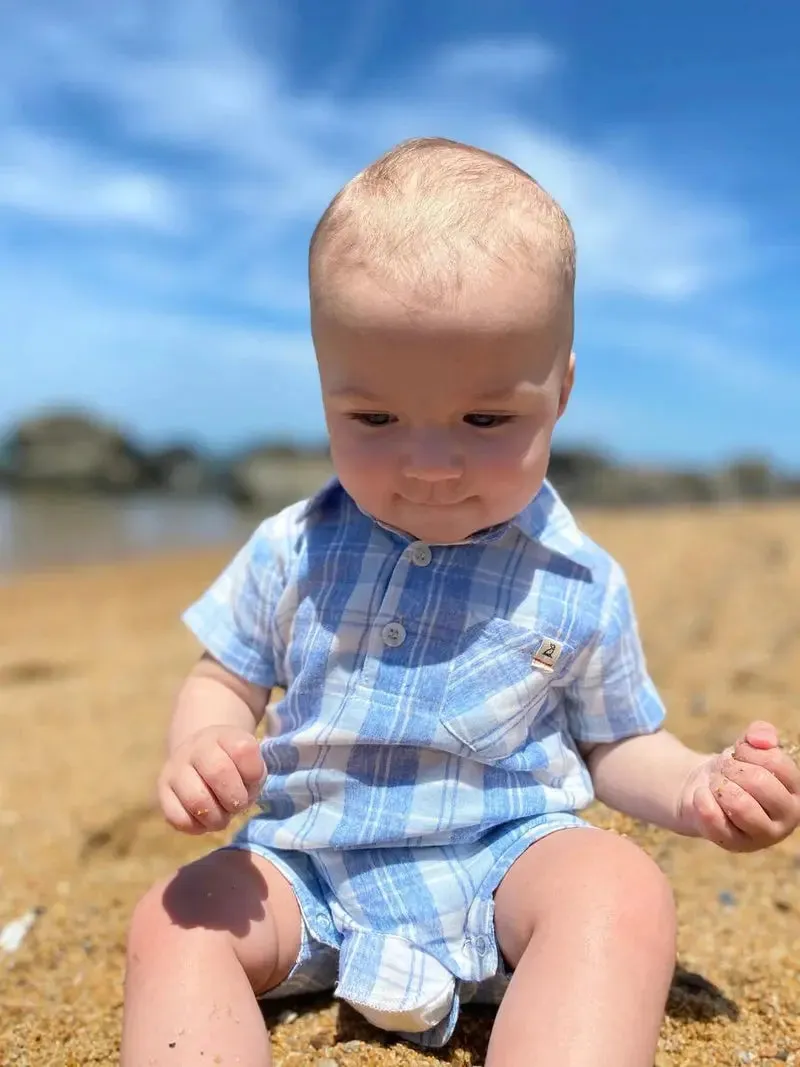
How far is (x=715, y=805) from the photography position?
1687 mm

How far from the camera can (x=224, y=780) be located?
1.69m

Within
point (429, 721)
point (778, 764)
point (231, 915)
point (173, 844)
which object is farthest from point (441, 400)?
point (173, 844)

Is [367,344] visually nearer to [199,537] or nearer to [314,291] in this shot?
[314,291]

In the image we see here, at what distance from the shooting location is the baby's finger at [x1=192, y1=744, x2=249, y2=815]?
1.69m

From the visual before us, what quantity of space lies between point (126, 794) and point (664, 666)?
2277 mm

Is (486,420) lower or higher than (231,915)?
higher

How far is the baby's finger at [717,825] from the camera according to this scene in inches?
66.0

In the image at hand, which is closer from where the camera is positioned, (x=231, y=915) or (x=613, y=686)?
(x=231, y=915)

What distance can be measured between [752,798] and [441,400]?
80 cm

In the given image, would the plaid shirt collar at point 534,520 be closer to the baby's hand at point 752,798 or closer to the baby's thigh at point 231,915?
the baby's hand at point 752,798

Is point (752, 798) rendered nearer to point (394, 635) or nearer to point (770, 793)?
point (770, 793)

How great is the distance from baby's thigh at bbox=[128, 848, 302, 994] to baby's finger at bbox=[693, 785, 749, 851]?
2.40 feet

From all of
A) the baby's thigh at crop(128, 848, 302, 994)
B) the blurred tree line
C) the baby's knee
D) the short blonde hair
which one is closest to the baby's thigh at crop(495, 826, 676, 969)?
the baby's knee

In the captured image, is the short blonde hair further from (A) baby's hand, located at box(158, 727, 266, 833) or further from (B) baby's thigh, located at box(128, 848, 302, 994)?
(B) baby's thigh, located at box(128, 848, 302, 994)
